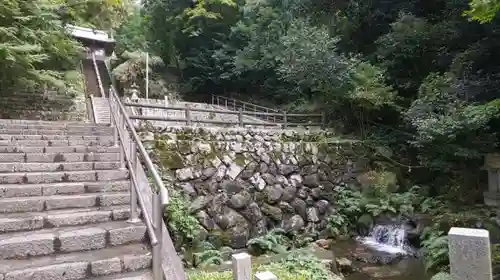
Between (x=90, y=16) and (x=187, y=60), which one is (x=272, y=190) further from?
(x=187, y=60)

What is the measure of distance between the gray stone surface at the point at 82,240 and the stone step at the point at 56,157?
78.2 inches

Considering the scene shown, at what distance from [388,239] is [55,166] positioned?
7407mm

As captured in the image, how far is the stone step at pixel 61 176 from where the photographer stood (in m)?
3.94

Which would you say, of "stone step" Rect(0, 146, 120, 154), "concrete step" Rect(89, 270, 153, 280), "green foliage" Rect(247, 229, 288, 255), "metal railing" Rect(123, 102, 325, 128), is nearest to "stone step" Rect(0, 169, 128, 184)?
"stone step" Rect(0, 146, 120, 154)

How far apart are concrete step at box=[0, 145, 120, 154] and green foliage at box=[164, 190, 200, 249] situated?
1365 mm

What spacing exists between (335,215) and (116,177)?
6071mm

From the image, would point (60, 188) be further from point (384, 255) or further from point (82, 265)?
point (384, 255)

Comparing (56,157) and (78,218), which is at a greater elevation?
(56,157)

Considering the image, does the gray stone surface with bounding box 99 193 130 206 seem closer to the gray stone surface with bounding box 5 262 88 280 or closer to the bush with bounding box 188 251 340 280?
the gray stone surface with bounding box 5 262 88 280

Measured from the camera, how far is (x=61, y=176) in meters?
4.16

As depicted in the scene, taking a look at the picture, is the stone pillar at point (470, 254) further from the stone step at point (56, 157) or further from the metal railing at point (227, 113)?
the metal railing at point (227, 113)

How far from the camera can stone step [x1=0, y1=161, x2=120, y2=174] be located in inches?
166

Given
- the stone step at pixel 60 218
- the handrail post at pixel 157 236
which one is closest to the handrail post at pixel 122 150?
the stone step at pixel 60 218

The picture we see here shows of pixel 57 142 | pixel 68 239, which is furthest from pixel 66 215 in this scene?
pixel 57 142
